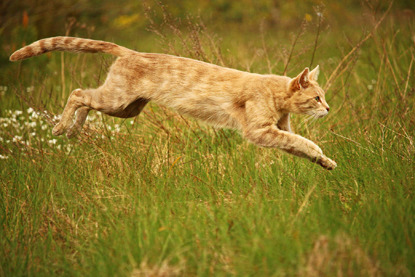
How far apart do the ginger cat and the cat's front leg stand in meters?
0.03

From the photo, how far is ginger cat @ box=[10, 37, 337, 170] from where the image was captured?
4.62m

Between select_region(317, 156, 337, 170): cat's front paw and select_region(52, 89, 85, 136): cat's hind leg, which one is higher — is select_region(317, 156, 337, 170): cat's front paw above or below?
below

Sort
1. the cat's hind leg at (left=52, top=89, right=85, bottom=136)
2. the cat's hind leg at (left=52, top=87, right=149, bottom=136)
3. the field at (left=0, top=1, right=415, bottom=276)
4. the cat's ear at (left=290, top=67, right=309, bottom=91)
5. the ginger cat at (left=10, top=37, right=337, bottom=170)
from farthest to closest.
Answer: the cat's hind leg at (left=52, top=89, right=85, bottom=136), the cat's hind leg at (left=52, top=87, right=149, bottom=136), the ginger cat at (left=10, top=37, right=337, bottom=170), the cat's ear at (left=290, top=67, right=309, bottom=91), the field at (left=0, top=1, right=415, bottom=276)

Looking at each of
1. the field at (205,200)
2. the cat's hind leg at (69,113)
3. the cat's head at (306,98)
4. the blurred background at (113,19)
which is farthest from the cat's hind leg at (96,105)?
the blurred background at (113,19)

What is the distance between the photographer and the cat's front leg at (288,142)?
4172mm

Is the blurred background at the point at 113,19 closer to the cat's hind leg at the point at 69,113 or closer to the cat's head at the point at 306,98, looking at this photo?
the cat's hind leg at the point at 69,113

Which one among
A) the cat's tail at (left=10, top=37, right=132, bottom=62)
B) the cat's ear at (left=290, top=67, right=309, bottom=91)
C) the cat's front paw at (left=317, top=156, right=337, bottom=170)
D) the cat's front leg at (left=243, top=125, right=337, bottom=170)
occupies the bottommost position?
the cat's front paw at (left=317, top=156, right=337, bottom=170)

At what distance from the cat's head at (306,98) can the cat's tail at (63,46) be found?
1625 mm

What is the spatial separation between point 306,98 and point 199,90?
99 cm

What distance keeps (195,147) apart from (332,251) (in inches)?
102

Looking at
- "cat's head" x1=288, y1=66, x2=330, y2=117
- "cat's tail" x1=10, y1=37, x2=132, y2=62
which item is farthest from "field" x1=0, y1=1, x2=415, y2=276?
"cat's tail" x1=10, y1=37, x2=132, y2=62

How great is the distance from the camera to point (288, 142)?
4.34 metres

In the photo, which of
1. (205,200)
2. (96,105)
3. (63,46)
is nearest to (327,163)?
(205,200)

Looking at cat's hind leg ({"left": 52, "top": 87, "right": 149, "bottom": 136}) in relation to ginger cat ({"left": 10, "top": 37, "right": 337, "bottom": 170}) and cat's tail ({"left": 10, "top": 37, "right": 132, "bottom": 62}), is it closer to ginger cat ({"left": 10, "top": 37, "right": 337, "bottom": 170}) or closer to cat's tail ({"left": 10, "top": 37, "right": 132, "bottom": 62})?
ginger cat ({"left": 10, "top": 37, "right": 337, "bottom": 170})
